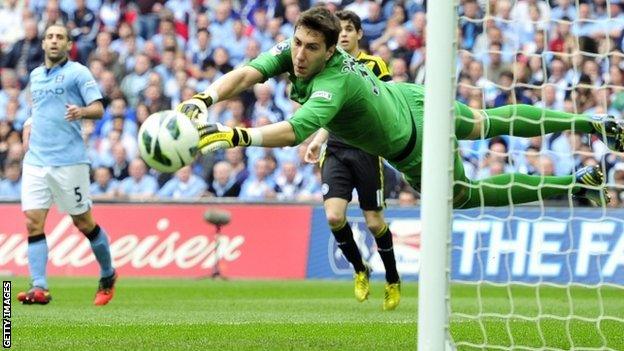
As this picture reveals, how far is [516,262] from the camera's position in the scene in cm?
1589

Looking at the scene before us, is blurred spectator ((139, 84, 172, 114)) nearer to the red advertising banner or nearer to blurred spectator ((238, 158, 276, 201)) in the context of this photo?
blurred spectator ((238, 158, 276, 201))

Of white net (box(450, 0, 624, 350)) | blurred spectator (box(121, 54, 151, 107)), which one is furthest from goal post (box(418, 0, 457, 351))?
blurred spectator (box(121, 54, 151, 107))

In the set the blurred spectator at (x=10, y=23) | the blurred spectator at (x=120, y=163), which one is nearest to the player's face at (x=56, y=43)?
the blurred spectator at (x=120, y=163)

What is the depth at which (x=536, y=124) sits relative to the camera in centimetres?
873

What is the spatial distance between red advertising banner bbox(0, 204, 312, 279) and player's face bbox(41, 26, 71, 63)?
5.81 metres

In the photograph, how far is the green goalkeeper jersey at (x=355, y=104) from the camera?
25.0ft

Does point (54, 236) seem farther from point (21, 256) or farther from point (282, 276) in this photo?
point (282, 276)

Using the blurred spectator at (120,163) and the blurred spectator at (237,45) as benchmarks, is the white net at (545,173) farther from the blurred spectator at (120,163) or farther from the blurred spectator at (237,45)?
the blurred spectator at (120,163)

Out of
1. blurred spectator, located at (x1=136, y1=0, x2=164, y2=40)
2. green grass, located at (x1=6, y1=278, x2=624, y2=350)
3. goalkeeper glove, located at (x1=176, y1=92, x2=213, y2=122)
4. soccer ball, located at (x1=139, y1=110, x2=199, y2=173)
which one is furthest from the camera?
blurred spectator, located at (x1=136, y1=0, x2=164, y2=40)

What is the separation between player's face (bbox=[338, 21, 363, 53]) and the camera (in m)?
11.2

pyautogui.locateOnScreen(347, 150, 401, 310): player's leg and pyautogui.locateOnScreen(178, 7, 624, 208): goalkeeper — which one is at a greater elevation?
pyautogui.locateOnScreen(178, 7, 624, 208): goalkeeper

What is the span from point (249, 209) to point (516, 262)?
380cm

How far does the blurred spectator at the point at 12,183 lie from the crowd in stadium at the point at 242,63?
0.02 m

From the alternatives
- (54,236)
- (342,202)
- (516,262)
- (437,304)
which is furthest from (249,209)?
(437,304)
